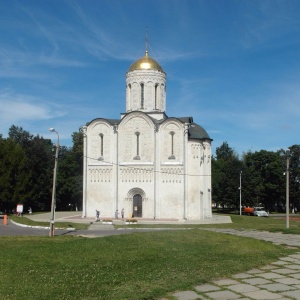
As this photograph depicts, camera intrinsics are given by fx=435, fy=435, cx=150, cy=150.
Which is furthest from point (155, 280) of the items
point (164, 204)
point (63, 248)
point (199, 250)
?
point (164, 204)

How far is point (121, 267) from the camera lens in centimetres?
1098

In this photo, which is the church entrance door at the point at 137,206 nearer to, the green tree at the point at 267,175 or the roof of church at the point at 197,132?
the roof of church at the point at 197,132

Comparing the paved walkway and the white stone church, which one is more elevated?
the white stone church

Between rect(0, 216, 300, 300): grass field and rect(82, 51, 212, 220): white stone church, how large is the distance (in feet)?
86.3

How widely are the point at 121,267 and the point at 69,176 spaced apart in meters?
53.1

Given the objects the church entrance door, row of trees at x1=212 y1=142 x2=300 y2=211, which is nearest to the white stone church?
the church entrance door

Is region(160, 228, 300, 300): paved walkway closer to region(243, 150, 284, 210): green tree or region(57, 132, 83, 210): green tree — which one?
region(57, 132, 83, 210): green tree

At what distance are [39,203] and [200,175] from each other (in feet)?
96.3

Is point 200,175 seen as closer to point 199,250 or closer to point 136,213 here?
point 136,213

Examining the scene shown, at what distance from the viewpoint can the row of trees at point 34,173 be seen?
5006 centimetres

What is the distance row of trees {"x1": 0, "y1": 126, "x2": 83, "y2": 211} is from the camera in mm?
50062

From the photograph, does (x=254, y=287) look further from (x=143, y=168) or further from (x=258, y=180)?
(x=258, y=180)

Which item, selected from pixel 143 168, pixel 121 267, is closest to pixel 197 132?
pixel 143 168

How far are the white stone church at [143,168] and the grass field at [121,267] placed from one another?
2630 cm
